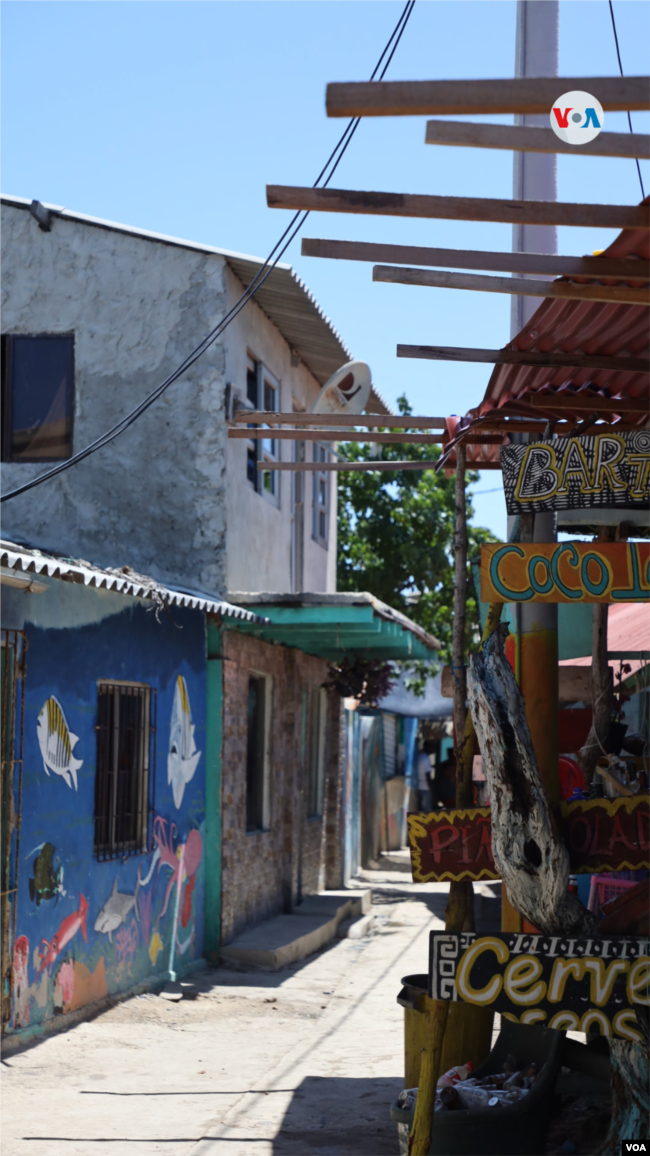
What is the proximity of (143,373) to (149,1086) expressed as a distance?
6709 mm

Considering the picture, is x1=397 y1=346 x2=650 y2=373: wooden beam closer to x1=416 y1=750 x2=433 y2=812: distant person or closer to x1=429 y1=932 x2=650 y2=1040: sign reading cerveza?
x1=429 y1=932 x2=650 y2=1040: sign reading cerveza

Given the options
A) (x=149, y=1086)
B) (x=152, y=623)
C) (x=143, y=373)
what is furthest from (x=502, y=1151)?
(x=143, y=373)

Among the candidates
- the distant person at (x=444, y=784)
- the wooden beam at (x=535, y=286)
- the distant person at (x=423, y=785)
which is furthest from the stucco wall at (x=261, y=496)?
the distant person at (x=423, y=785)

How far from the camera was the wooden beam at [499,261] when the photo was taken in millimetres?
3998

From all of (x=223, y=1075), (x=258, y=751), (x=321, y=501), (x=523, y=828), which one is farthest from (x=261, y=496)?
(x=523, y=828)

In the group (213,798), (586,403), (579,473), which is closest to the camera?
(579,473)

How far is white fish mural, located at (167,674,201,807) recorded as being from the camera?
9586 millimetres

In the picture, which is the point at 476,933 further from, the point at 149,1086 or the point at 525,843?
the point at 149,1086

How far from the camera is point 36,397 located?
11.3 meters

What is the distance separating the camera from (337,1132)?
557 centimetres

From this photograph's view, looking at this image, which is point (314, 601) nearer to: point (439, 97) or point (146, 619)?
point (146, 619)

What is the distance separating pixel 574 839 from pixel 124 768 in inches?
202

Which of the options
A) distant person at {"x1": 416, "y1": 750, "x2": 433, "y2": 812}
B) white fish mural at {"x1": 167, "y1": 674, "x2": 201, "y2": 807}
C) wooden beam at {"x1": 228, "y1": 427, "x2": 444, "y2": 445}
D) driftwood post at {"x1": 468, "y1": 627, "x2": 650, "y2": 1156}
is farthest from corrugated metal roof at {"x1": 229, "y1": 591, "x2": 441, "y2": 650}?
distant person at {"x1": 416, "y1": 750, "x2": 433, "y2": 812}

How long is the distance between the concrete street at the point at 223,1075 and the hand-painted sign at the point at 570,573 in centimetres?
274
